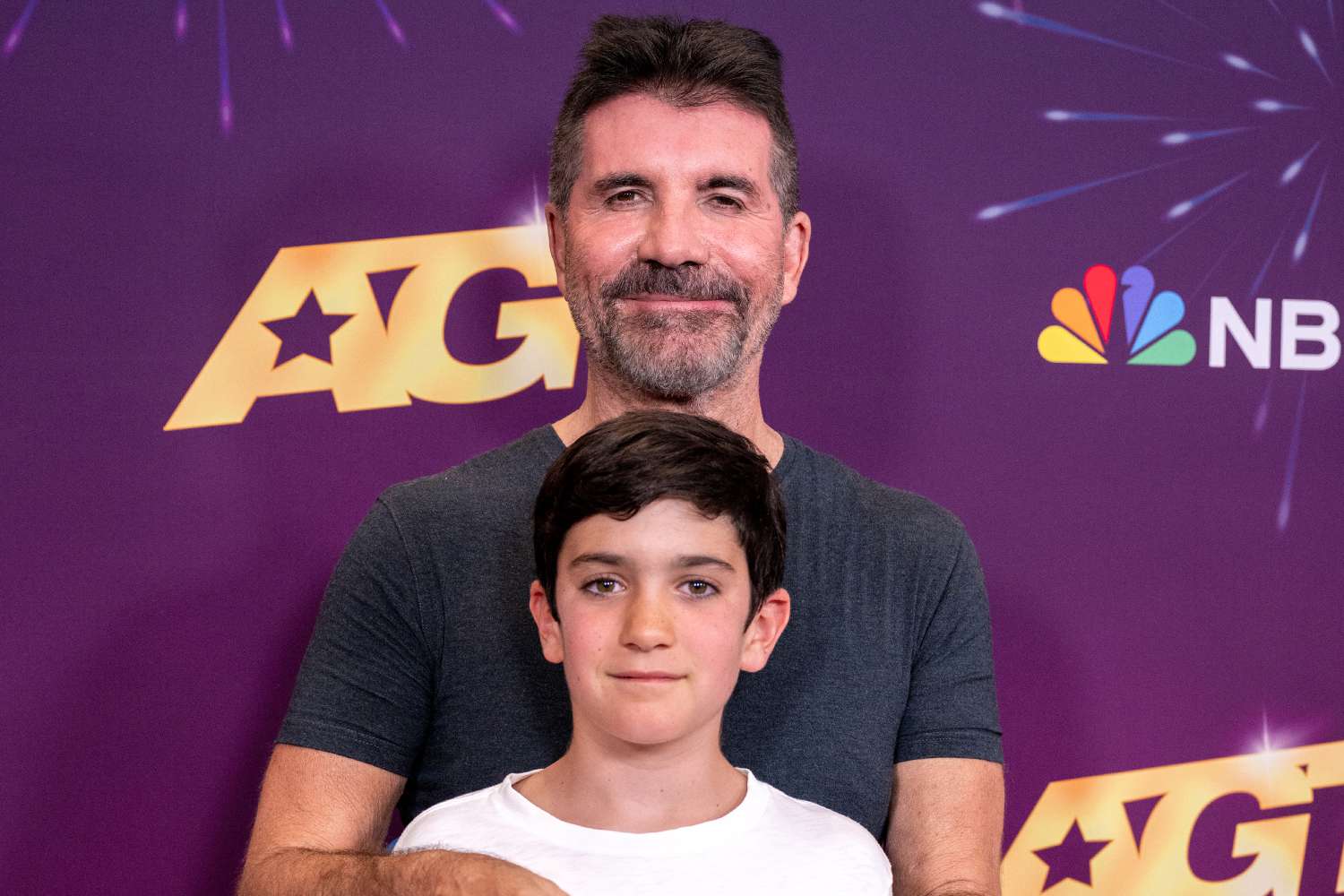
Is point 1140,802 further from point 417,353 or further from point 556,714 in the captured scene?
point 417,353

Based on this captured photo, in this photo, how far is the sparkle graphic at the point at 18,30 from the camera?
80.6 inches

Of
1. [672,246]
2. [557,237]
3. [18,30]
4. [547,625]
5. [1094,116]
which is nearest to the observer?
[547,625]

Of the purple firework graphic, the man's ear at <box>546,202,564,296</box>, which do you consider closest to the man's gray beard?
the man's ear at <box>546,202,564,296</box>

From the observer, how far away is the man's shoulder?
170cm

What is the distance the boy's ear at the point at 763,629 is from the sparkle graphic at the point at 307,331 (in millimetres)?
1001

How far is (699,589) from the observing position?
131 centimetres

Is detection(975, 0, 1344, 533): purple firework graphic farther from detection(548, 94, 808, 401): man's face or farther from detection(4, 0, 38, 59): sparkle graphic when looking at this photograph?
detection(4, 0, 38, 59): sparkle graphic

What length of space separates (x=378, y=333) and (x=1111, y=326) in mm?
1177

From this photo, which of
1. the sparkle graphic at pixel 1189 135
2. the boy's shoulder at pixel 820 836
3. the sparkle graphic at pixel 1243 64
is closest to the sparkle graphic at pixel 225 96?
the boy's shoulder at pixel 820 836

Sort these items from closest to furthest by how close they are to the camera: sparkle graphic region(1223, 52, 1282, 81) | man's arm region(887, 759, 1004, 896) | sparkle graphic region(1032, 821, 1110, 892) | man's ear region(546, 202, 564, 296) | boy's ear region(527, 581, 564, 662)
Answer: boy's ear region(527, 581, 564, 662)
man's arm region(887, 759, 1004, 896)
man's ear region(546, 202, 564, 296)
sparkle graphic region(1032, 821, 1110, 892)
sparkle graphic region(1223, 52, 1282, 81)

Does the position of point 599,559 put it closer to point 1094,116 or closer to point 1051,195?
point 1051,195

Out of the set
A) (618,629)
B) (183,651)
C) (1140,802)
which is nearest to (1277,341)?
(1140,802)

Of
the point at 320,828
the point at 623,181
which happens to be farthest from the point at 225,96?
the point at 320,828

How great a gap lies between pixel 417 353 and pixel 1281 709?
5.00ft
